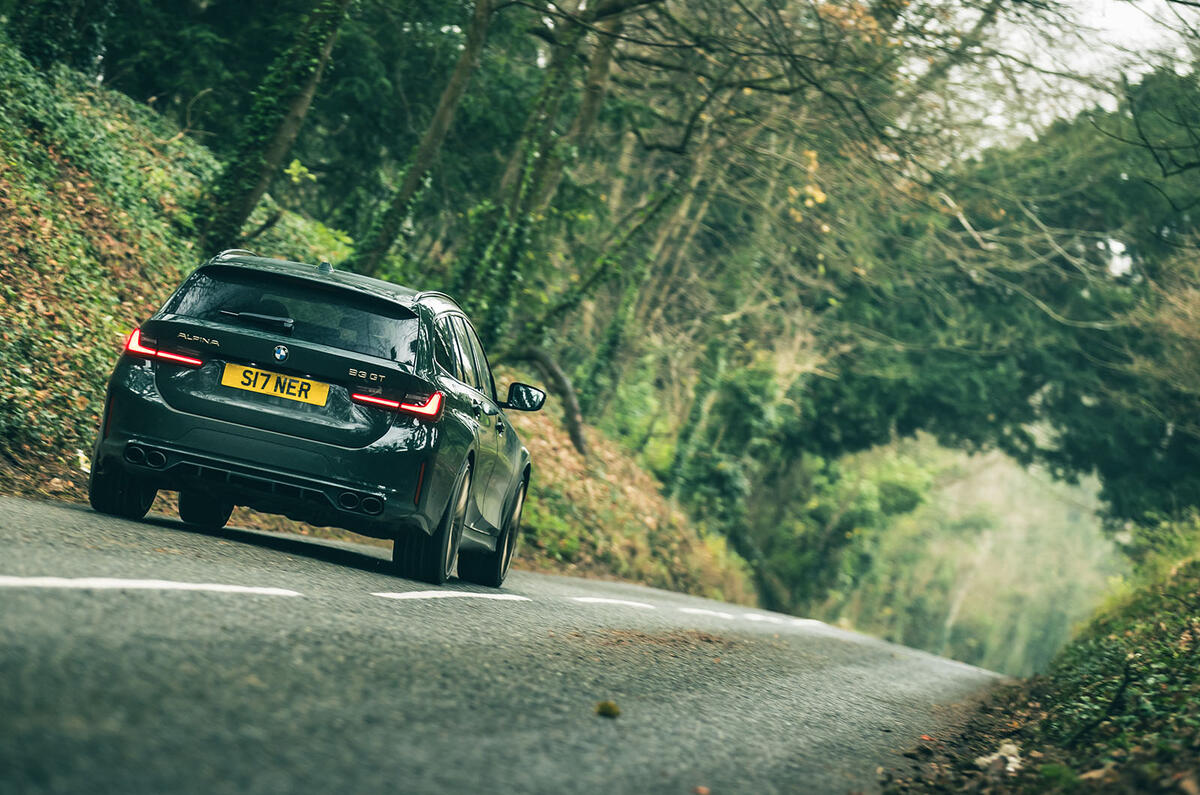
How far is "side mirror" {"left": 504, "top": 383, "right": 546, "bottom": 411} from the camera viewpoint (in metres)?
10.8

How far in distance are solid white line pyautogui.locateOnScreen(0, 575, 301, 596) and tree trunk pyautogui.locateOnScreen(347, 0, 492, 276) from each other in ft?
39.8

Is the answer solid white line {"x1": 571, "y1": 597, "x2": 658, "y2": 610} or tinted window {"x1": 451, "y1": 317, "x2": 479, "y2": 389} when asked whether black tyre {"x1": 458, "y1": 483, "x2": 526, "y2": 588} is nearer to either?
solid white line {"x1": 571, "y1": 597, "x2": 658, "y2": 610}

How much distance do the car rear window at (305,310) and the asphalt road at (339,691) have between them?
1.46 metres

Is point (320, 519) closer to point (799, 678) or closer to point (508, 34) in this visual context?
point (799, 678)

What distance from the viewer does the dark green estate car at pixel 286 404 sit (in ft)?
27.6

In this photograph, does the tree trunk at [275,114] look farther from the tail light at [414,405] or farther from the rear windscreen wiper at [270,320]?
the tail light at [414,405]

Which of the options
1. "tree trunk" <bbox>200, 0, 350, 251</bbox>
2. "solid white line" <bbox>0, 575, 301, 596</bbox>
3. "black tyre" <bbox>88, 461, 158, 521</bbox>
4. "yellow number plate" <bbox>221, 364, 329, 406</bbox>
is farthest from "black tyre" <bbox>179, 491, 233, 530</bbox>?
"tree trunk" <bbox>200, 0, 350, 251</bbox>

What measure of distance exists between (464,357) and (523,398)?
941mm

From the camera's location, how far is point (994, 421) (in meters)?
34.5

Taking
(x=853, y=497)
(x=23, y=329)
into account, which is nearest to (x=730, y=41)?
(x=23, y=329)

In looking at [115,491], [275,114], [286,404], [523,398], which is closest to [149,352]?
[286,404]

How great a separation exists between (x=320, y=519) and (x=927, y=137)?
13.1 m

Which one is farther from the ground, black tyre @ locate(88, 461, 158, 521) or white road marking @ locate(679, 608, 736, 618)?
black tyre @ locate(88, 461, 158, 521)

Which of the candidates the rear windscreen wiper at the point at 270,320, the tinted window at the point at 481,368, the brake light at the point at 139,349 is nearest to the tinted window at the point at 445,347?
the tinted window at the point at 481,368
